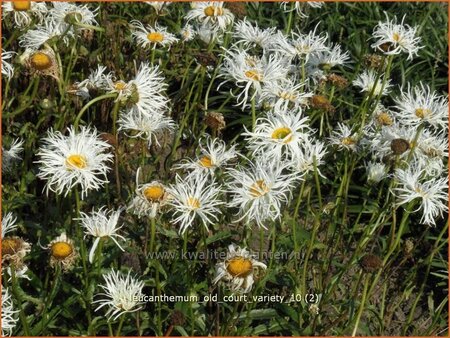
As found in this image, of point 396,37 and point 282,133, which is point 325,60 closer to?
point 396,37

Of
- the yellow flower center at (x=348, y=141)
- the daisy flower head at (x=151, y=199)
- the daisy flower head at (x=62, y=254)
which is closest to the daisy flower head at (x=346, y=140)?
the yellow flower center at (x=348, y=141)

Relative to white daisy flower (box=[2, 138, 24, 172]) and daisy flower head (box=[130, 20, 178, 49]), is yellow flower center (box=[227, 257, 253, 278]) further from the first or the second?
daisy flower head (box=[130, 20, 178, 49])

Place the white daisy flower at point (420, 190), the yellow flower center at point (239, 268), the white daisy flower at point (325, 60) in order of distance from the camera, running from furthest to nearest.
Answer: the white daisy flower at point (325, 60), the white daisy flower at point (420, 190), the yellow flower center at point (239, 268)

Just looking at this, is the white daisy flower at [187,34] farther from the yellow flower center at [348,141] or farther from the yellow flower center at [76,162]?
the yellow flower center at [76,162]

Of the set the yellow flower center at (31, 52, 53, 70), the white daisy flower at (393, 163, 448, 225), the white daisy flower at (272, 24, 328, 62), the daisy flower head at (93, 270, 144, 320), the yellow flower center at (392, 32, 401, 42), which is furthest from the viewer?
the white daisy flower at (272, 24, 328, 62)

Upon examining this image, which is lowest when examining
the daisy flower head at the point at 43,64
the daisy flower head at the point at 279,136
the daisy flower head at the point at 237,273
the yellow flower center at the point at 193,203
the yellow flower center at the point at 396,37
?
the daisy flower head at the point at 237,273

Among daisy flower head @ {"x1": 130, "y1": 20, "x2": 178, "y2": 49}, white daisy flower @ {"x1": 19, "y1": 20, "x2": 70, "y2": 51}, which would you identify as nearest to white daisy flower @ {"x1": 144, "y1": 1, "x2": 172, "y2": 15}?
daisy flower head @ {"x1": 130, "y1": 20, "x2": 178, "y2": 49}

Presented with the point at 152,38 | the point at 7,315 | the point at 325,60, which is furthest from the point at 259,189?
the point at 152,38
